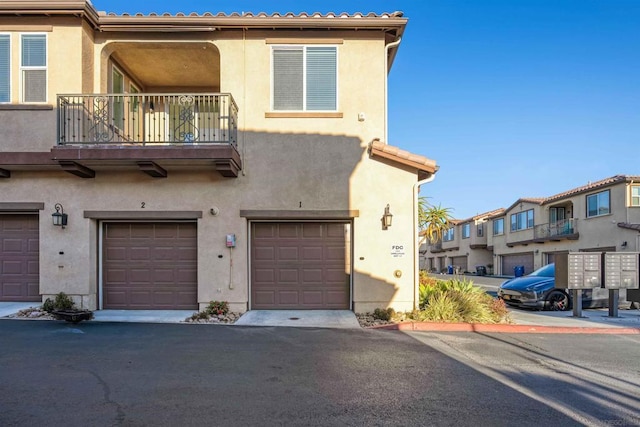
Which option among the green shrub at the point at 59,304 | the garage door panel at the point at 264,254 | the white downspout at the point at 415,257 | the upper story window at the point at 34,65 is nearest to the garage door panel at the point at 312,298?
the garage door panel at the point at 264,254

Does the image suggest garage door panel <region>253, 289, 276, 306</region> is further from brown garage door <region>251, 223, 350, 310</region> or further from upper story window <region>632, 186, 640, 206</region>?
upper story window <region>632, 186, 640, 206</region>

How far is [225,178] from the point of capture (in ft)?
33.7

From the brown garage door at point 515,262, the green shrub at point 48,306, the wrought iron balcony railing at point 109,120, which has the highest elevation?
the wrought iron balcony railing at point 109,120

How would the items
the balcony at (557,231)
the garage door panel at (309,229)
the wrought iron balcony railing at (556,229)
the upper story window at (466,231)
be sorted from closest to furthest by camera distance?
the garage door panel at (309,229), the balcony at (557,231), the wrought iron balcony railing at (556,229), the upper story window at (466,231)

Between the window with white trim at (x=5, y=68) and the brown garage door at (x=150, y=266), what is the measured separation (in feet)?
13.4

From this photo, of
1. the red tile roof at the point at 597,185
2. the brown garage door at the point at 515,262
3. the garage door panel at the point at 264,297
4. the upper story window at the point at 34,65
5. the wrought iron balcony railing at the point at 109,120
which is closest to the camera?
the wrought iron balcony railing at the point at 109,120

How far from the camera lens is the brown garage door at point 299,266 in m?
10.5

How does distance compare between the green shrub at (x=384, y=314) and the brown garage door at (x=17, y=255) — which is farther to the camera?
the brown garage door at (x=17, y=255)

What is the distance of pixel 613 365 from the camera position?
21.2 feet

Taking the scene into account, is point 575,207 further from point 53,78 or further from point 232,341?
point 53,78

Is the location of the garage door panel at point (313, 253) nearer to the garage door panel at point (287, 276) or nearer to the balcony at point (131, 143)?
the garage door panel at point (287, 276)

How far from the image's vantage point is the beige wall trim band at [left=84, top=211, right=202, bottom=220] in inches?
402

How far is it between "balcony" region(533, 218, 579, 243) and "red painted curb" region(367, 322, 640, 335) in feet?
72.5

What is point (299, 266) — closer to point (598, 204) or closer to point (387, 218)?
point (387, 218)
